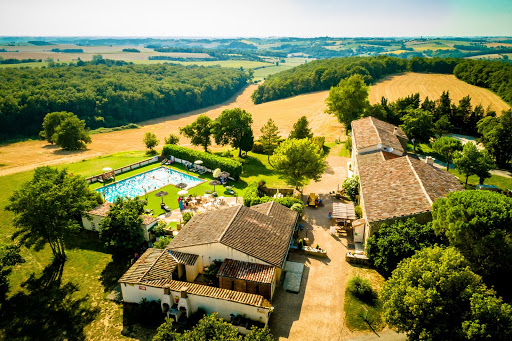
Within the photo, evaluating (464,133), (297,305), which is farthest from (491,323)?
(464,133)

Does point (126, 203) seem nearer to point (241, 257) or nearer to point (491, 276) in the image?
point (241, 257)

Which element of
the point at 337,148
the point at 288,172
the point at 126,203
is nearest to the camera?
the point at 126,203

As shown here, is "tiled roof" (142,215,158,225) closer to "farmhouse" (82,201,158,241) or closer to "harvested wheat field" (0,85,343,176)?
"farmhouse" (82,201,158,241)

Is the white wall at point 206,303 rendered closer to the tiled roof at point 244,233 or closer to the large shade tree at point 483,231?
the tiled roof at point 244,233

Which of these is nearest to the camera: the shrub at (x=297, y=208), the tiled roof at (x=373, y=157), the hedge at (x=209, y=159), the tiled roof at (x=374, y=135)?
the shrub at (x=297, y=208)

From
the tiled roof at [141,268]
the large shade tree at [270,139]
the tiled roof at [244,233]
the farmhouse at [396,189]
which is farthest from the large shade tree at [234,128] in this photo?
the tiled roof at [141,268]

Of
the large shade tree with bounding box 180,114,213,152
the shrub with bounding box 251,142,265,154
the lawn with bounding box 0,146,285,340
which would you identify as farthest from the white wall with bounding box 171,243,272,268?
the shrub with bounding box 251,142,265,154

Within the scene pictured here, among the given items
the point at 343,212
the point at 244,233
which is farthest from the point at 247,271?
the point at 343,212
